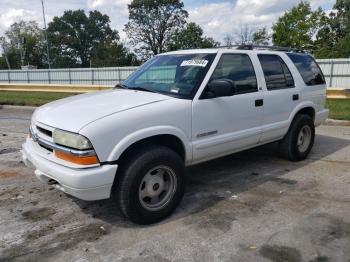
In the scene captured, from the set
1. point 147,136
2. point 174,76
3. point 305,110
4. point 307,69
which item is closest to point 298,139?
point 305,110

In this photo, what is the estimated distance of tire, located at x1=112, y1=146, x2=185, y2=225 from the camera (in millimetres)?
3689

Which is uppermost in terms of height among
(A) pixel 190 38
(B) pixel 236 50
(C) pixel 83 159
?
(A) pixel 190 38

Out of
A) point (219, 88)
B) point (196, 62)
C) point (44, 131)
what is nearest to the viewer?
point (44, 131)

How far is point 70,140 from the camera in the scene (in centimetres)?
356

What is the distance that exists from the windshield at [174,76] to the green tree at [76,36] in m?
83.8

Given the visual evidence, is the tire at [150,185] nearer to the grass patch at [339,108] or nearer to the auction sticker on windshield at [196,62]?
the auction sticker on windshield at [196,62]

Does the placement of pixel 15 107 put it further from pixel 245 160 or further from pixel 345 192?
pixel 345 192

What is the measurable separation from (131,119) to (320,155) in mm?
4093

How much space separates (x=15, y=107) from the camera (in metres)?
14.7

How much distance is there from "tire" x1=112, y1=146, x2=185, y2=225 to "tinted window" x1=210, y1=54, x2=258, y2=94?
122 cm

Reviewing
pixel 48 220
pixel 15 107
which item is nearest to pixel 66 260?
pixel 48 220

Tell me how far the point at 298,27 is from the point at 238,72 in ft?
182

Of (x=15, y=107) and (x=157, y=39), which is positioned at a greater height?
(x=157, y=39)

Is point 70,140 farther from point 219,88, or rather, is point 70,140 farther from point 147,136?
point 219,88
